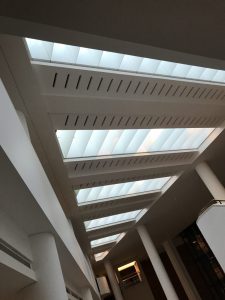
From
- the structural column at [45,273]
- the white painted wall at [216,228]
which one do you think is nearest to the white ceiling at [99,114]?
the white painted wall at [216,228]

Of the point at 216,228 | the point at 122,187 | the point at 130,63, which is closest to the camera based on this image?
the point at 130,63

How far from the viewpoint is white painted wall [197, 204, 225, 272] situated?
33.4 feet

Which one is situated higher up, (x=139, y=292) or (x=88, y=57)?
(x=88, y=57)

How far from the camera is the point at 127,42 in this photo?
3.27 m

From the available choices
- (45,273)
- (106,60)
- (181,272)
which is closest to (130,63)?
(106,60)

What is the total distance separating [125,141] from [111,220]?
25.9ft

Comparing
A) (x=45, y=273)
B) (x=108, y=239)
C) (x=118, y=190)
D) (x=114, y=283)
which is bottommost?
(x=45, y=273)

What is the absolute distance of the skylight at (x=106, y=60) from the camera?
518 cm

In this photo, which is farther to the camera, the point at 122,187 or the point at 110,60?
the point at 122,187

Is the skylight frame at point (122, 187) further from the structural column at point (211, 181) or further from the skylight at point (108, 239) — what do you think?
the skylight at point (108, 239)

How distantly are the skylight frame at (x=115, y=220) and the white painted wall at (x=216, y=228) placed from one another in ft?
17.4

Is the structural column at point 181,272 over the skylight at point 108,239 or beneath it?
beneath

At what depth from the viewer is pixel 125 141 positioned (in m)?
9.34

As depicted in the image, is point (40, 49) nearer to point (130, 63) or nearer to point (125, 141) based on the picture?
point (130, 63)
